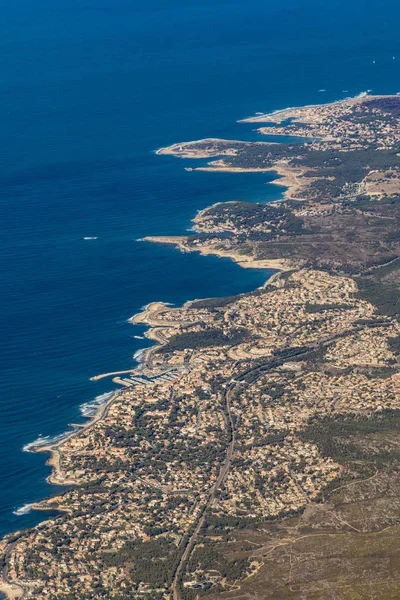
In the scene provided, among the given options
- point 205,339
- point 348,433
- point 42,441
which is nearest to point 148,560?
point 42,441

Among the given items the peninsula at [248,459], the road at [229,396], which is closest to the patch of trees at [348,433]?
the peninsula at [248,459]

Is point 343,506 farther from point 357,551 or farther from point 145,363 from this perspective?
point 145,363

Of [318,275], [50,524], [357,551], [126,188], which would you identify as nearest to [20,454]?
[50,524]

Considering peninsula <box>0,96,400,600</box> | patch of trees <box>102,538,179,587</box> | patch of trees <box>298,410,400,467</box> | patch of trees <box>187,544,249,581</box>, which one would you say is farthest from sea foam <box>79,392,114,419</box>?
patch of trees <box>187,544,249,581</box>

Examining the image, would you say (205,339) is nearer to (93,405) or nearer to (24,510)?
(93,405)

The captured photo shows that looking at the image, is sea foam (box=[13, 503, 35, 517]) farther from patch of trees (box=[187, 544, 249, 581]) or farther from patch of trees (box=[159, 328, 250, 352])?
patch of trees (box=[159, 328, 250, 352])

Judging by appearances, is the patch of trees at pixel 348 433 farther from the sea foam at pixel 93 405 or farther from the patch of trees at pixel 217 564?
the sea foam at pixel 93 405

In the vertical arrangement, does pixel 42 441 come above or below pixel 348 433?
above

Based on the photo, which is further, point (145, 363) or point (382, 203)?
point (382, 203)
